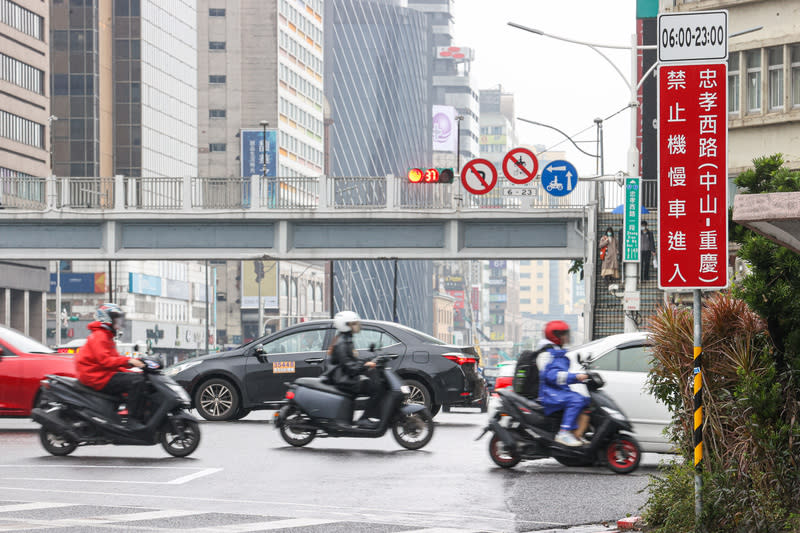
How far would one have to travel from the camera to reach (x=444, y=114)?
191875 mm

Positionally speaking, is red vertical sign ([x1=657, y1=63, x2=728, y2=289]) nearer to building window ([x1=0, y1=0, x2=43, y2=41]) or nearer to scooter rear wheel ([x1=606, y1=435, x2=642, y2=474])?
scooter rear wheel ([x1=606, y1=435, x2=642, y2=474])

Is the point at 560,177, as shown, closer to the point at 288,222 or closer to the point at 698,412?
the point at 288,222

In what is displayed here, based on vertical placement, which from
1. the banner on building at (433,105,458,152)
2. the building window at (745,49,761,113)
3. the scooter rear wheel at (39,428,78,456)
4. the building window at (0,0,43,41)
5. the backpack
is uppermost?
the banner on building at (433,105,458,152)

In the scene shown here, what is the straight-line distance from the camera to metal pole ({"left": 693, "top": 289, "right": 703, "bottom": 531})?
26.9 feet

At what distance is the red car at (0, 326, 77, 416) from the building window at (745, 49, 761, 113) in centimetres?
2389

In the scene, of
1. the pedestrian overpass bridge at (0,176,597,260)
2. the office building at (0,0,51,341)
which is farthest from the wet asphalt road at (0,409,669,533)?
the office building at (0,0,51,341)

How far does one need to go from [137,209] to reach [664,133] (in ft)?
117

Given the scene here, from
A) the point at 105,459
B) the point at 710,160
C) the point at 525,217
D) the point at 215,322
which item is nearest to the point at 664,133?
the point at 710,160

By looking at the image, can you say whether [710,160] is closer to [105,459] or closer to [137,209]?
[105,459]

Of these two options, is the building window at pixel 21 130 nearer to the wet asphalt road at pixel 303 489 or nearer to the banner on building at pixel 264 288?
the banner on building at pixel 264 288

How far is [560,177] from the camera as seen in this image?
35531mm

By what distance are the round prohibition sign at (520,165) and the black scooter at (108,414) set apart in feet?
84.4

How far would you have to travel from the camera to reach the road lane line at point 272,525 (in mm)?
9156

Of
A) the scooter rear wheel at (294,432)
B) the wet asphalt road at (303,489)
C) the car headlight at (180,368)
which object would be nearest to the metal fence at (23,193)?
Answer: the car headlight at (180,368)
